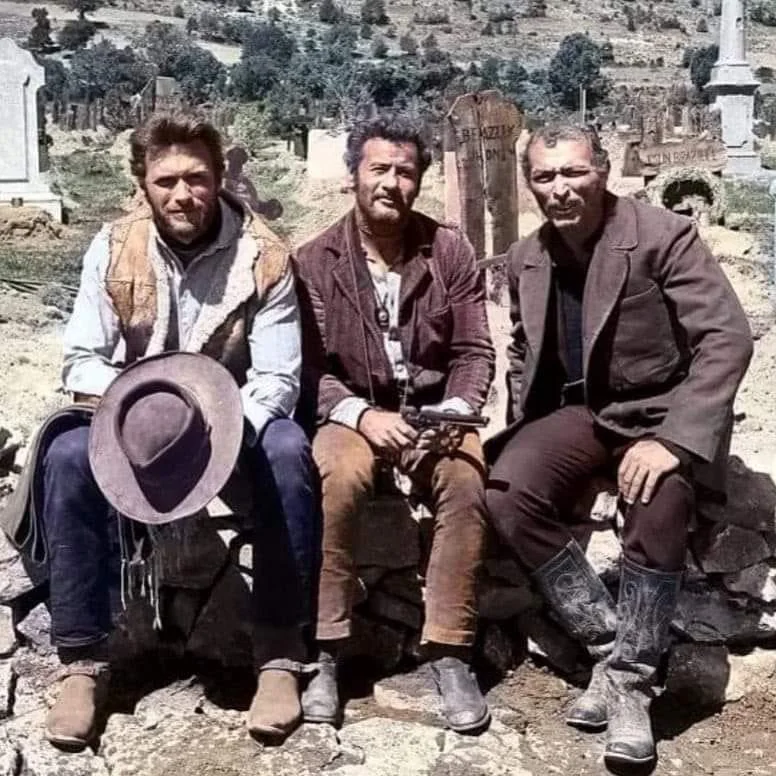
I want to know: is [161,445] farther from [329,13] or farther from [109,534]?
[329,13]

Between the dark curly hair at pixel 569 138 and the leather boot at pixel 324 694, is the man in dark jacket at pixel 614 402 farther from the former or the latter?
the leather boot at pixel 324 694

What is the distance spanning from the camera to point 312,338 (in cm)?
327

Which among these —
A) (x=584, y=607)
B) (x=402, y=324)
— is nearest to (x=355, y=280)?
(x=402, y=324)

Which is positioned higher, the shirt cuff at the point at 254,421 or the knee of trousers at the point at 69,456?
the shirt cuff at the point at 254,421

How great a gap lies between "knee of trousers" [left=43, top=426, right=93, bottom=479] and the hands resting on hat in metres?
0.67

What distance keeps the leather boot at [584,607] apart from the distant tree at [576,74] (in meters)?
40.0

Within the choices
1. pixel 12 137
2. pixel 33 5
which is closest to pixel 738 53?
pixel 12 137

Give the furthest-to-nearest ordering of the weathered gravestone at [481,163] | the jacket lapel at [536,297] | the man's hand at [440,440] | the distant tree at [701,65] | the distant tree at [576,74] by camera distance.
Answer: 1. the distant tree at [701,65]
2. the distant tree at [576,74]
3. the weathered gravestone at [481,163]
4. the jacket lapel at [536,297]
5. the man's hand at [440,440]

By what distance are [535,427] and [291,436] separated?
0.65 meters

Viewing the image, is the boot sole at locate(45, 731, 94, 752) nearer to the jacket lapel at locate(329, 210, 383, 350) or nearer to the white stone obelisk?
the jacket lapel at locate(329, 210, 383, 350)

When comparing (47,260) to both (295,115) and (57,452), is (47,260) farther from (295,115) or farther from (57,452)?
(295,115)

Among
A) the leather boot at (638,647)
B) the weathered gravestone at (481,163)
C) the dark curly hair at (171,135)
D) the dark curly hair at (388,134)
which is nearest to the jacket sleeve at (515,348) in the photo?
the dark curly hair at (388,134)

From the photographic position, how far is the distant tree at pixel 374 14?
63.9 m

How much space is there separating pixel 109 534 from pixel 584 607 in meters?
1.17
